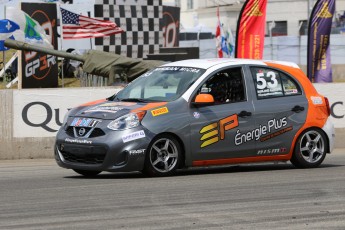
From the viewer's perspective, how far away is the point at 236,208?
8.46 metres

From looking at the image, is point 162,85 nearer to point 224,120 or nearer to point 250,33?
point 224,120

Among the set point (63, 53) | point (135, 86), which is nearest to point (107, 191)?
point (135, 86)

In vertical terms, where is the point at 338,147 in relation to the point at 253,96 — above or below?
below

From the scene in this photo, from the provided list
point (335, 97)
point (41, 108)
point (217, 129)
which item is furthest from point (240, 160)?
point (335, 97)

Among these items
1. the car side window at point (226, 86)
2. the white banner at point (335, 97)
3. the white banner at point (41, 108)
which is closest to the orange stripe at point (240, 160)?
the car side window at point (226, 86)

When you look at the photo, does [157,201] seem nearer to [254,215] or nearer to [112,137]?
[254,215]

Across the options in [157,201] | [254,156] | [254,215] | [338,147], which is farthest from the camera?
[338,147]

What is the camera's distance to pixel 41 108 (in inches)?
592

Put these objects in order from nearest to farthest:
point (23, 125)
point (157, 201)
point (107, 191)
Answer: point (157, 201), point (107, 191), point (23, 125)

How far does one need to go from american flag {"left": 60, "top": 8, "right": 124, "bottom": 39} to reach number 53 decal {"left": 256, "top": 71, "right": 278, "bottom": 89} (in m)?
14.8

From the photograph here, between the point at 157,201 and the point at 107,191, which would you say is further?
the point at 107,191

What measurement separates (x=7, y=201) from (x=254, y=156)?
12.5 ft

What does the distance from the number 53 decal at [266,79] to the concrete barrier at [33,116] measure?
3.81 meters

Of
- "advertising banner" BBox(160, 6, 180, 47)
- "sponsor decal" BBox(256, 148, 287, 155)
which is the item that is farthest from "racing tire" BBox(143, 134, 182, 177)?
"advertising banner" BBox(160, 6, 180, 47)
